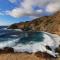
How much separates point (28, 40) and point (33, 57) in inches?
69.4

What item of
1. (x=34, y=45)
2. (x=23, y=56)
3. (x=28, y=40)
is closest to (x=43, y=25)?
(x=28, y=40)

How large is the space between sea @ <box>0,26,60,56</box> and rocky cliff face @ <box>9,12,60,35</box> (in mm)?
349

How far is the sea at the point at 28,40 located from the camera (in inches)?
379

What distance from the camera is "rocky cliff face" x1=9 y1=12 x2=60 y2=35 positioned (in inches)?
→ 467

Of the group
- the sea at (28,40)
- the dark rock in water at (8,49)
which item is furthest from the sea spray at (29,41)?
the dark rock in water at (8,49)

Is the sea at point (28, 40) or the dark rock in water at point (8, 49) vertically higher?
the sea at point (28, 40)

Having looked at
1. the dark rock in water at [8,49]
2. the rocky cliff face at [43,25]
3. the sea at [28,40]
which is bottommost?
the dark rock in water at [8,49]

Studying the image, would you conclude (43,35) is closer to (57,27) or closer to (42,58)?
(57,27)

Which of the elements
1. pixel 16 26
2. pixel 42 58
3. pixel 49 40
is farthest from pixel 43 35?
pixel 42 58

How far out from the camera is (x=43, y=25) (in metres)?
12.6

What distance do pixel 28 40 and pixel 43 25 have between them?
2383 millimetres

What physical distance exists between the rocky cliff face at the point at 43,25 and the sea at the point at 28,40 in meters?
0.35

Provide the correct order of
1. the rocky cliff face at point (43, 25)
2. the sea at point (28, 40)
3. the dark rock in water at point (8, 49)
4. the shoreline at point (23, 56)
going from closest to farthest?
the shoreline at point (23, 56)
the dark rock in water at point (8, 49)
the sea at point (28, 40)
the rocky cliff face at point (43, 25)

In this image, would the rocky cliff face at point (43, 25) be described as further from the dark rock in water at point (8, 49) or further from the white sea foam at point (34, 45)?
the dark rock in water at point (8, 49)
